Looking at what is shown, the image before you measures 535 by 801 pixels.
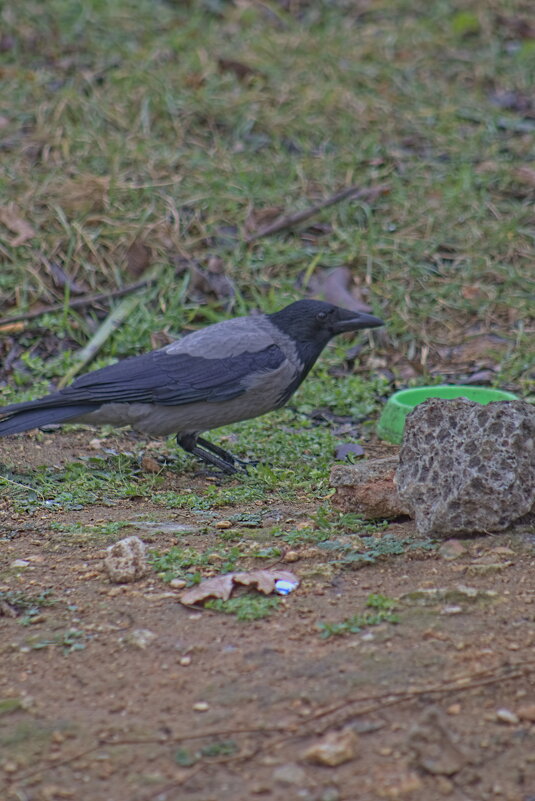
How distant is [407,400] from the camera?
19.9 feet

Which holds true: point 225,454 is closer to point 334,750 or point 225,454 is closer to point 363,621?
point 363,621

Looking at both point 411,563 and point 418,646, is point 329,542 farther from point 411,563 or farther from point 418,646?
point 418,646

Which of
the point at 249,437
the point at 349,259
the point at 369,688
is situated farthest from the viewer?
the point at 349,259

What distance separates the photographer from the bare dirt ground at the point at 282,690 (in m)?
2.50

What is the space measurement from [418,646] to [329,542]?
928 millimetres

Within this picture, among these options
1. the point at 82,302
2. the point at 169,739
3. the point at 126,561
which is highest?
the point at 169,739

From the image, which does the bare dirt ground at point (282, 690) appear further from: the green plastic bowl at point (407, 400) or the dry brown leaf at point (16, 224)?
the dry brown leaf at point (16, 224)

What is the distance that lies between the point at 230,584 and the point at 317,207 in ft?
17.1

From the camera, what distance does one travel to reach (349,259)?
25.6 feet

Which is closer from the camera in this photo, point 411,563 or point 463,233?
point 411,563

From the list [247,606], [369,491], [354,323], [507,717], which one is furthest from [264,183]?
[507,717]

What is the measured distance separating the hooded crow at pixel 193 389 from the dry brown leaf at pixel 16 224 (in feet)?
8.21

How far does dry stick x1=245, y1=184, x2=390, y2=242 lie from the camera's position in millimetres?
8102

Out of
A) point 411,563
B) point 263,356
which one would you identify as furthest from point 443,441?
point 263,356
